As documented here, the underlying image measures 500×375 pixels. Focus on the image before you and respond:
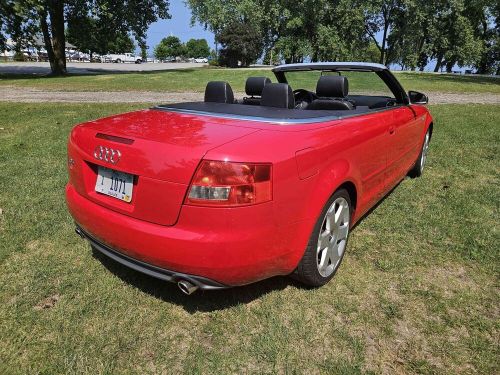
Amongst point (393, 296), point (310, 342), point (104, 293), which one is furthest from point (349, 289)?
point (104, 293)

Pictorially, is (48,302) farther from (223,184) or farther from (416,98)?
(416,98)

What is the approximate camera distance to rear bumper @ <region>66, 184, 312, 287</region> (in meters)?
2.04

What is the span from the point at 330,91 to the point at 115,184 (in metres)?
2.09

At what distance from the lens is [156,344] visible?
227 cm

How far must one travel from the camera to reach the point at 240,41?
44438mm

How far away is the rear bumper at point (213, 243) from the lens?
2037mm

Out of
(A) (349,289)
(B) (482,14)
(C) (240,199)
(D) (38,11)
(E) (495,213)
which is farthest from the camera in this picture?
(B) (482,14)

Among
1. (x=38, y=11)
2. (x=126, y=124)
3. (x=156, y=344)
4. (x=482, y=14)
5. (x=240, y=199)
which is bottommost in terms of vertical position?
(x=156, y=344)

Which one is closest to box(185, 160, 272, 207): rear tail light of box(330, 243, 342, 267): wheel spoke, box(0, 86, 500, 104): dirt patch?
box(330, 243, 342, 267): wheel spoke

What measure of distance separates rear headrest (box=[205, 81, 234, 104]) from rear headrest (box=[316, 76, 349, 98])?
0.82 m

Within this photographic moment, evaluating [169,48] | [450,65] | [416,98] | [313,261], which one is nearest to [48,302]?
[313,261]

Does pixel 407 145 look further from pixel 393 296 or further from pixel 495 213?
pixel 393 296

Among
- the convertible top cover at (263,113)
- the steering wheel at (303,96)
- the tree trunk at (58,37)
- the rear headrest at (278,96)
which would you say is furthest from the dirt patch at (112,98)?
the tree trunk at (58,37)

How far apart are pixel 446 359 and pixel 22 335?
2.39m
